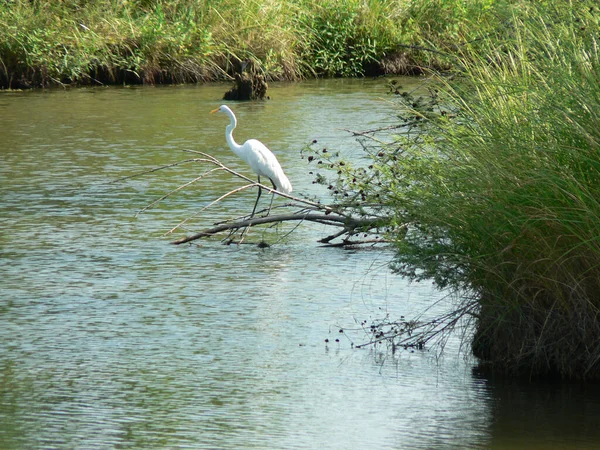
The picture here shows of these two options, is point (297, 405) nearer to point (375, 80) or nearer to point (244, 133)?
point (244, 133)

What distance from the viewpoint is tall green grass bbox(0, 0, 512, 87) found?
20.8 metres

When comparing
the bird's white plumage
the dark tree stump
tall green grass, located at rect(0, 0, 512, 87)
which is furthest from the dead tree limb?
tall green grass, located at rect(0, 0, 512, 87)

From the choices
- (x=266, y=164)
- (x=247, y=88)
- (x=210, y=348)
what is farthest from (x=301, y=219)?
(x=247, y=88)

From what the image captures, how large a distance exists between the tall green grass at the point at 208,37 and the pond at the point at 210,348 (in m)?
9.48

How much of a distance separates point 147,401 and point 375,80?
18.1 metres

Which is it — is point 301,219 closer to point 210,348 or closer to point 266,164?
point 266,164

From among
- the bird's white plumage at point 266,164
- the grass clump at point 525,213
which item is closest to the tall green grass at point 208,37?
the bird's white plumage at point 266,164

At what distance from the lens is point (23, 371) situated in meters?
5.85

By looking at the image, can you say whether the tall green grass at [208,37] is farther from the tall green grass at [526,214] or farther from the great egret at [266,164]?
the tall green grass at [526,214]

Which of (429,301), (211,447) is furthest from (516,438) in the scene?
(429,301)

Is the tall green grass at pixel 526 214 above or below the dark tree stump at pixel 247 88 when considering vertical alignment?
→ below

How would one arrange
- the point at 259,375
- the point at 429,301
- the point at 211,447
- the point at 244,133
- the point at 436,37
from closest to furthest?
the point at 211,447, the point at 259,375, the point at 429,301, the point at 244,133, the point at 436,37

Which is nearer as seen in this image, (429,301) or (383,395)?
(383,395)

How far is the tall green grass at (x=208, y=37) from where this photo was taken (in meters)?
20.8
